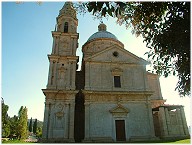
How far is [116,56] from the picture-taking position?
22047 millimetres

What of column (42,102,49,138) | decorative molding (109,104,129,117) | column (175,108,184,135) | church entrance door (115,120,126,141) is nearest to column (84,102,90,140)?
decorative molding (109,104,129,117)

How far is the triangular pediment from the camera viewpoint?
2155 cm

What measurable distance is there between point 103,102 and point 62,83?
4659 millimetres

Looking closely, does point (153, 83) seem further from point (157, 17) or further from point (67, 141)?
point (157, 17)

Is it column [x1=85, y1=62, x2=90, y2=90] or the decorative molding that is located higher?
column [x1=85, y1=62, x2=90, y2=90]

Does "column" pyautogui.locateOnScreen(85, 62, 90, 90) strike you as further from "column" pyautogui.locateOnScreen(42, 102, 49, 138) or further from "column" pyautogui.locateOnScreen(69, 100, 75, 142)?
"column" pyautogui.locateOnScreen(42, 102, 49, 138)

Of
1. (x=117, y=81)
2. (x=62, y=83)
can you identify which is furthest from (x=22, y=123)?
(x=117, y=81)

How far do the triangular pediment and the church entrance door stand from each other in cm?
670

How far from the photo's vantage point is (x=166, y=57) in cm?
782

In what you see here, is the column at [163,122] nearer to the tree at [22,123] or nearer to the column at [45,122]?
the column at [45,122]

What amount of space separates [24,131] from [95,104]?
24.7 metres

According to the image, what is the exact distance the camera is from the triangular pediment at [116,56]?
70.7ft

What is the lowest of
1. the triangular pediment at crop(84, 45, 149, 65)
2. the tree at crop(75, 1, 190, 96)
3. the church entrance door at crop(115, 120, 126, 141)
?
the church entrance door at crop(115, 120, 126, 141)

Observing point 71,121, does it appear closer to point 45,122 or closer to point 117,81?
point 45,122
